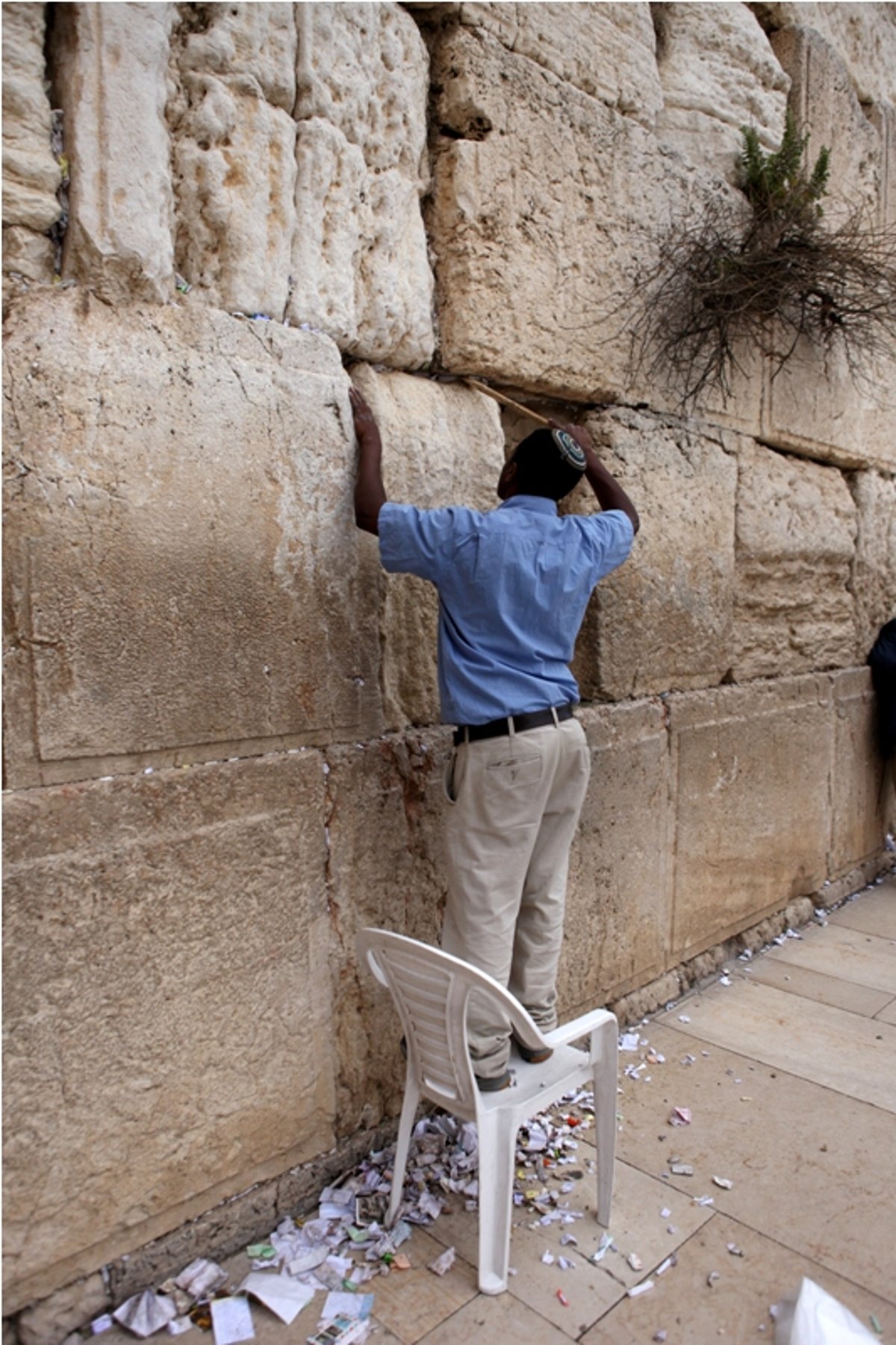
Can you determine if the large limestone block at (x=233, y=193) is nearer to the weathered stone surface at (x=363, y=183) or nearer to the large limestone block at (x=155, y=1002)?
the weathered stone surface at (x=363, y=183)

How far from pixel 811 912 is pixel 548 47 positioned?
378 centimetres

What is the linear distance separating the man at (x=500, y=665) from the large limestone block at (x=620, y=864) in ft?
2.58

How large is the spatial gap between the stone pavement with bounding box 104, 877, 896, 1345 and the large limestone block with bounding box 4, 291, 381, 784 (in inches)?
50.8

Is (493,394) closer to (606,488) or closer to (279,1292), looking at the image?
(606,488)

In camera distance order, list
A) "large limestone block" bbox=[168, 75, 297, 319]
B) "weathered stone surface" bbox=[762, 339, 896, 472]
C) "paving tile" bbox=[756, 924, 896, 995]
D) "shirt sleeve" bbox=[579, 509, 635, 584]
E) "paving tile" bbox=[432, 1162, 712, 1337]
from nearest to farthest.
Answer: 1. "paving tile" bbox=[432, 1162, 712, 1337]
2. "large limestone block" bbox=[168, 75, 297, 319]
3. "shirt sleeve" bbox=[579, 509, 635, 584]
4. "paving tile" bbox=[756, 924, 896, 995]
5. "weathered stone surface" bbox=[762, 339, 896, 472]

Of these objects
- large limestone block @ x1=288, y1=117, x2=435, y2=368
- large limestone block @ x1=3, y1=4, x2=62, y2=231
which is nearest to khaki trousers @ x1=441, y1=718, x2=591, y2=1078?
large limestone block @ x1=288, y1=117, x2=435, y2=368

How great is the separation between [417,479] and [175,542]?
2.56ft

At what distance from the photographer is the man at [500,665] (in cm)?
223

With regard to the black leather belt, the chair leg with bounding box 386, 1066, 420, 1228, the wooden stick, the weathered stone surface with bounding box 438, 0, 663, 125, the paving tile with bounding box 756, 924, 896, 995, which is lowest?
the paving tile with bounding box 756, 924, 896, 995

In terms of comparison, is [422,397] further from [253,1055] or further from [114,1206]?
[114,1206]

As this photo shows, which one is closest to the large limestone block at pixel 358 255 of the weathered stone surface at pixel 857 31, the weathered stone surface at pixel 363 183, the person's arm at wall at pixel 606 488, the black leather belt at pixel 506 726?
the weathered stone surface at pixel 363 183

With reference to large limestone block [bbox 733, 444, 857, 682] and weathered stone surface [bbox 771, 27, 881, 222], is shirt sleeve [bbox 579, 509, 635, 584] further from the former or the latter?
weathered stone surface [bbox 771, 27, 881, 222]

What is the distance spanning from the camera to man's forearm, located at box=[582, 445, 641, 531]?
106 inches

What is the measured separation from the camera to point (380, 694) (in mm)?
2555
